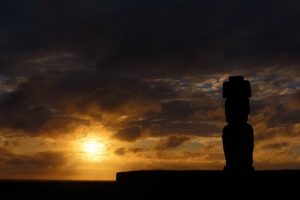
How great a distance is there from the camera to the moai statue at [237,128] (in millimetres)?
16505

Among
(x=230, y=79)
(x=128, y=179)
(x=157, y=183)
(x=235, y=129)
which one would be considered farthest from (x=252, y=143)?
(x=128, y=179)

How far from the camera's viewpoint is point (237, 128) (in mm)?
16656

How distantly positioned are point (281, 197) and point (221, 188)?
1796mm

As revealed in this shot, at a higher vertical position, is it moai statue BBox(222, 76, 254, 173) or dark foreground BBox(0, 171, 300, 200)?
→ moai statue BBox(222, 76, 254, 173)

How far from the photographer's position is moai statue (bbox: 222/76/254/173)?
650 inches

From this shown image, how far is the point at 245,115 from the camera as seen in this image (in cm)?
1692

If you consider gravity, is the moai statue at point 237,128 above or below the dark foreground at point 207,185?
above

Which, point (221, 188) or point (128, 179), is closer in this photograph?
point (221, 188)

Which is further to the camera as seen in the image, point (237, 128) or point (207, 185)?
point (237, 128)

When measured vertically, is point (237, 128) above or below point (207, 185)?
above

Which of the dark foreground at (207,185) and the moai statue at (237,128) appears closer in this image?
the dark foreground at (207,185)

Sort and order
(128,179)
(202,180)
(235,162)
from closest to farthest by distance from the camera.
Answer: (202,180) < (235,162) < (128,179)

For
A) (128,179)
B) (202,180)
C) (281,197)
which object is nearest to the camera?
(281,197)

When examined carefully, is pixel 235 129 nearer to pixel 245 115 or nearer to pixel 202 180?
pixel 245 115
